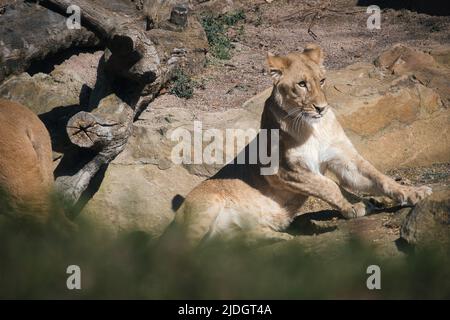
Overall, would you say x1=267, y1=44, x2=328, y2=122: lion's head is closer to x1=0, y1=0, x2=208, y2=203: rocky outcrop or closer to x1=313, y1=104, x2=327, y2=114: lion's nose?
x1=313, y1=104, x2=327, y2=114: lion's nose

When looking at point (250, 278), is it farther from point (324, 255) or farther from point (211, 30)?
point (211, 30)

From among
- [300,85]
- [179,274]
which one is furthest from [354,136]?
[179,274]

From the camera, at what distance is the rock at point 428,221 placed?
6422mm

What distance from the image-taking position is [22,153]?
23.9 ft

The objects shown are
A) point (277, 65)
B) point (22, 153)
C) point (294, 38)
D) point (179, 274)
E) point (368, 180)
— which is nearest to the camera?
point (179, 274)

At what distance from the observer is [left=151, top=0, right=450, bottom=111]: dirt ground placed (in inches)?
530

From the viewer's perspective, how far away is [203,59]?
574 inches

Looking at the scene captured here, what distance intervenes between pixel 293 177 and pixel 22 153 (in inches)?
120

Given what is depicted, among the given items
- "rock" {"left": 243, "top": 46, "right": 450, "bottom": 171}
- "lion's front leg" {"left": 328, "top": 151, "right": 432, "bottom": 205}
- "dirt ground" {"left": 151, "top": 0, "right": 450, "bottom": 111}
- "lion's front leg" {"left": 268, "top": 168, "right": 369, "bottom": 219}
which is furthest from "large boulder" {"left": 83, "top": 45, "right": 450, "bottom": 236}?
"lion's front leg" {"left": 268, "top": 168, "right": 369, "bottom": 219}

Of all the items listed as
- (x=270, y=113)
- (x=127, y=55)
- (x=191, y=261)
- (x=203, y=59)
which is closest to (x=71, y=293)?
(x=191, y=261)

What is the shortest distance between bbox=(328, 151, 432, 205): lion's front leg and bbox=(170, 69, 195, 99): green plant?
5.08 meters
